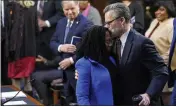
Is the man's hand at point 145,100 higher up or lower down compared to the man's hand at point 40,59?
higher up

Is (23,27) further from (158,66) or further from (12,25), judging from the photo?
(158,66)

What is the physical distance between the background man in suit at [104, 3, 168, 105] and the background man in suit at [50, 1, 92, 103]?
4.08 feet

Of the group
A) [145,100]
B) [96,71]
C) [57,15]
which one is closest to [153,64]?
[145,100]

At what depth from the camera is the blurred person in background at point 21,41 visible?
487cm

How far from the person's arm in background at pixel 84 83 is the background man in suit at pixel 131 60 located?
0.23 meters

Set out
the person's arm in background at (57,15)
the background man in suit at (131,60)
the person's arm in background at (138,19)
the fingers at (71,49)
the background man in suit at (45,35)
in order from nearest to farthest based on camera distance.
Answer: the background man in suit at (131,60) < the fingers at (71,49) < the person's arm in background at (138,19) < the background man in suit at (45,35) < the person's arm in background at (57,15)

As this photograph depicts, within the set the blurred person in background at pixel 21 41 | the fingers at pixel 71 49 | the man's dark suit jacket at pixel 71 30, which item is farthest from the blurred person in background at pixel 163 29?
the blurred person in background at pixel 21 41

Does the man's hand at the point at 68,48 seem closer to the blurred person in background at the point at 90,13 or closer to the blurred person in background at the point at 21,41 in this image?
the blurred person in background at the point at 21,41

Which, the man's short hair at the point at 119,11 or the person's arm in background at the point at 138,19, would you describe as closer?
the man's short hair at the point at 119,11

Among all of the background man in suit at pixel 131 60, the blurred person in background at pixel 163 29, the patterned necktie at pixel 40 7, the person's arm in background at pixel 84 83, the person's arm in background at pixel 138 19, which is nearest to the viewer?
the person's arm in background at pixel 84 83

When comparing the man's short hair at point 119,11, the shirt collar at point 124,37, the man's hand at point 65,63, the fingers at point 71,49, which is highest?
the man's short hair at point 119,11

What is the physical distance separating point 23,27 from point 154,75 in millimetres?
2282

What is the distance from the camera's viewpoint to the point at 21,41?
195 inches

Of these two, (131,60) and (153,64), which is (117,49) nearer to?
(131,60)
